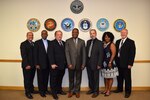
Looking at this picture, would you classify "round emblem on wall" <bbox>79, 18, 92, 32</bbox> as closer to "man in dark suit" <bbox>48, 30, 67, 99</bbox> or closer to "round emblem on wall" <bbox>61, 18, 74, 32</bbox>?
"round emblem on wall" <bbox>61, 18, 74, 32</bbox>

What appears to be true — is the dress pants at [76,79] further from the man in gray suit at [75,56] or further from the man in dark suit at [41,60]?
the man in dark suit at [41,60]

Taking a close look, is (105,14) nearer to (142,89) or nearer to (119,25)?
(119,25)

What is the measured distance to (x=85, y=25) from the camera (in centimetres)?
501

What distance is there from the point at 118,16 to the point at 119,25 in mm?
239

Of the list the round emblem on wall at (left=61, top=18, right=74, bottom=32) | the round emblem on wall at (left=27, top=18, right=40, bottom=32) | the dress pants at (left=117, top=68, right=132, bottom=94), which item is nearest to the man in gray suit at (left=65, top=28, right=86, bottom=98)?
the round emblem on wall at (left=61, top=18, right=74, bottom=32)

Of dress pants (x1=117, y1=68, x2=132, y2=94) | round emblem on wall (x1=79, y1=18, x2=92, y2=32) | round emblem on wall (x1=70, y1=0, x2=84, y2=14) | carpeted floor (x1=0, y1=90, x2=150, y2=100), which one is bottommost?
carpeted floor (x1=0, y1=90, x2=150, y2=100)

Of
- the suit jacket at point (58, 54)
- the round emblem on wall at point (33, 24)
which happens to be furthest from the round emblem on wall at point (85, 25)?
the round emblem on wall at point (33, 24)

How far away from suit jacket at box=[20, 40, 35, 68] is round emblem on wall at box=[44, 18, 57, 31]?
841 mm

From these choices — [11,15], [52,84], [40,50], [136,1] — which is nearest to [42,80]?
A: [52,84]

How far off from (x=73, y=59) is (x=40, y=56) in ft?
2.48

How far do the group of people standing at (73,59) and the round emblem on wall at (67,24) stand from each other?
25.9 inches

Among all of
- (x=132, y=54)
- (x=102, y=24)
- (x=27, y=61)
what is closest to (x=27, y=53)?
(x=27, y=61)

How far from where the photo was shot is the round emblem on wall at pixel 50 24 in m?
5.00

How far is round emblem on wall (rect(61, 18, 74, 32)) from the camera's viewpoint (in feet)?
16.4
